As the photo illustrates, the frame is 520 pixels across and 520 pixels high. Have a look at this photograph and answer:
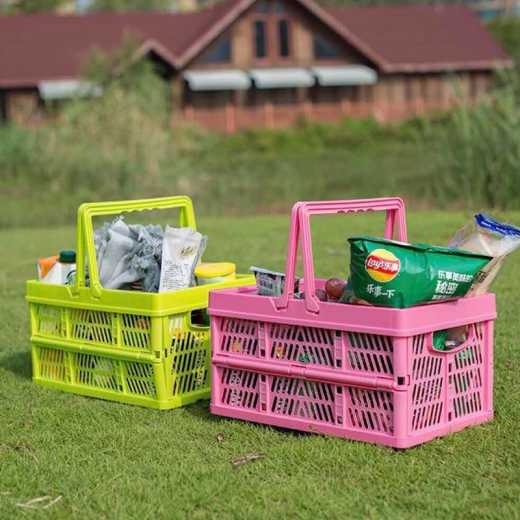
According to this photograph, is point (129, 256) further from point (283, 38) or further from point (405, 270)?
point (283, 38)

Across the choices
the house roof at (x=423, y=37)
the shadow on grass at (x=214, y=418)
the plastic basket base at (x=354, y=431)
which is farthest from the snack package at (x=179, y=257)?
the house roof at (x=423, y=37)

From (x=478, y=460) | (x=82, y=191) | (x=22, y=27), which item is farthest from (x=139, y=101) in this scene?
(x=478, y=460)

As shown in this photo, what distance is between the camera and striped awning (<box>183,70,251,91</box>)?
125ft

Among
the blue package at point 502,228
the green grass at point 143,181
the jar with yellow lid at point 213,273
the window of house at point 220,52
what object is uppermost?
the window of house at point 220,52

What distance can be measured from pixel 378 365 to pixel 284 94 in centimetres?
3624

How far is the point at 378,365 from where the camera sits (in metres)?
4.80

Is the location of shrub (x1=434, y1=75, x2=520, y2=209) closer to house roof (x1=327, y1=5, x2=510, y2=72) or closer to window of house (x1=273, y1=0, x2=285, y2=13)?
window of house (x1=273, y1=0, x2=285, y2=13)

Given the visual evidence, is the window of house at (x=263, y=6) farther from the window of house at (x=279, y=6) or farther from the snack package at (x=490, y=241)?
the snack package at (x=490, y=241)

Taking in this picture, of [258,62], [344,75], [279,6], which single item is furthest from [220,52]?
[344,75]

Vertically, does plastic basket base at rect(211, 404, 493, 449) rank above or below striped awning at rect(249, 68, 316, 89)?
below

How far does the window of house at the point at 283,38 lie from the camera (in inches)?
1569

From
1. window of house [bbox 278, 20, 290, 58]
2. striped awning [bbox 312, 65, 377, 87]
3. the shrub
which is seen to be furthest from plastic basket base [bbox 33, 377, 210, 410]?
window of house [bbox 278, 20, 290, 58]

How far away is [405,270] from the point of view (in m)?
4.66

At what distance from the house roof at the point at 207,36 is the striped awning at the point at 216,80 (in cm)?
64
